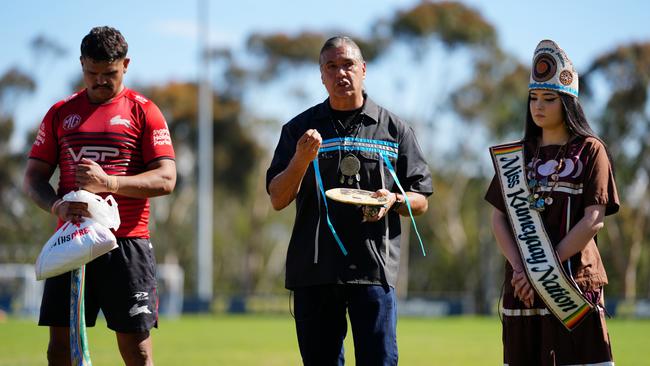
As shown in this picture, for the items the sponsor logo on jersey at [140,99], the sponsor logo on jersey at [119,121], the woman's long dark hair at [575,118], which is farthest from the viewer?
the sponsor logo on jersey at [140,99]

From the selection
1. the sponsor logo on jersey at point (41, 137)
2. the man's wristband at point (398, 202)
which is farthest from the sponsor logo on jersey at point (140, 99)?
the man's wristband at point (398, 202)

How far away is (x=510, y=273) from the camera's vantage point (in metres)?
5.43

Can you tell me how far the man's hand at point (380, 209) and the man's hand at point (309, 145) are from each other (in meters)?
0.41

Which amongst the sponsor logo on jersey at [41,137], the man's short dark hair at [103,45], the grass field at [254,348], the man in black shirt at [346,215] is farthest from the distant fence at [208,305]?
the man's short dark hair at [103,45]

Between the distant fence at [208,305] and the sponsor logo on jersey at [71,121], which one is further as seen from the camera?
the distant fence at [208,305]

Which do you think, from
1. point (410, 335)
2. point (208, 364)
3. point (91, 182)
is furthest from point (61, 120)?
point (410, 335)

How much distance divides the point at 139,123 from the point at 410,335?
17.0 m

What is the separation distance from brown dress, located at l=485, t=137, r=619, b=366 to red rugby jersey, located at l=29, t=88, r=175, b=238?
2.26 m

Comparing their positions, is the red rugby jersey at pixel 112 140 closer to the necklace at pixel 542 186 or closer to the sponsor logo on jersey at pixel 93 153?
the sponsor logo on jersey at pixel 93 153

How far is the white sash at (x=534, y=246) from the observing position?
5.07m

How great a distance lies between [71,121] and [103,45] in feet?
1.76

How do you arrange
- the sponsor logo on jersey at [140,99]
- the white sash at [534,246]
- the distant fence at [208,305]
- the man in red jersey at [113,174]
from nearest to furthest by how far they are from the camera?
the white sash at [534,246]
the man in red jersey at [113,174]
the sponsor logo on jersey at [140,99]
the distant fence at [208,305]

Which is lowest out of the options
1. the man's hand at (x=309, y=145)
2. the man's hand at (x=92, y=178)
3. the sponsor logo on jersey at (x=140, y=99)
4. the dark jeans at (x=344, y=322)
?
the dark jeans at (x=344, y=322)

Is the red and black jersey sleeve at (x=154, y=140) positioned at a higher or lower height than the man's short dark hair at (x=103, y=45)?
lower
